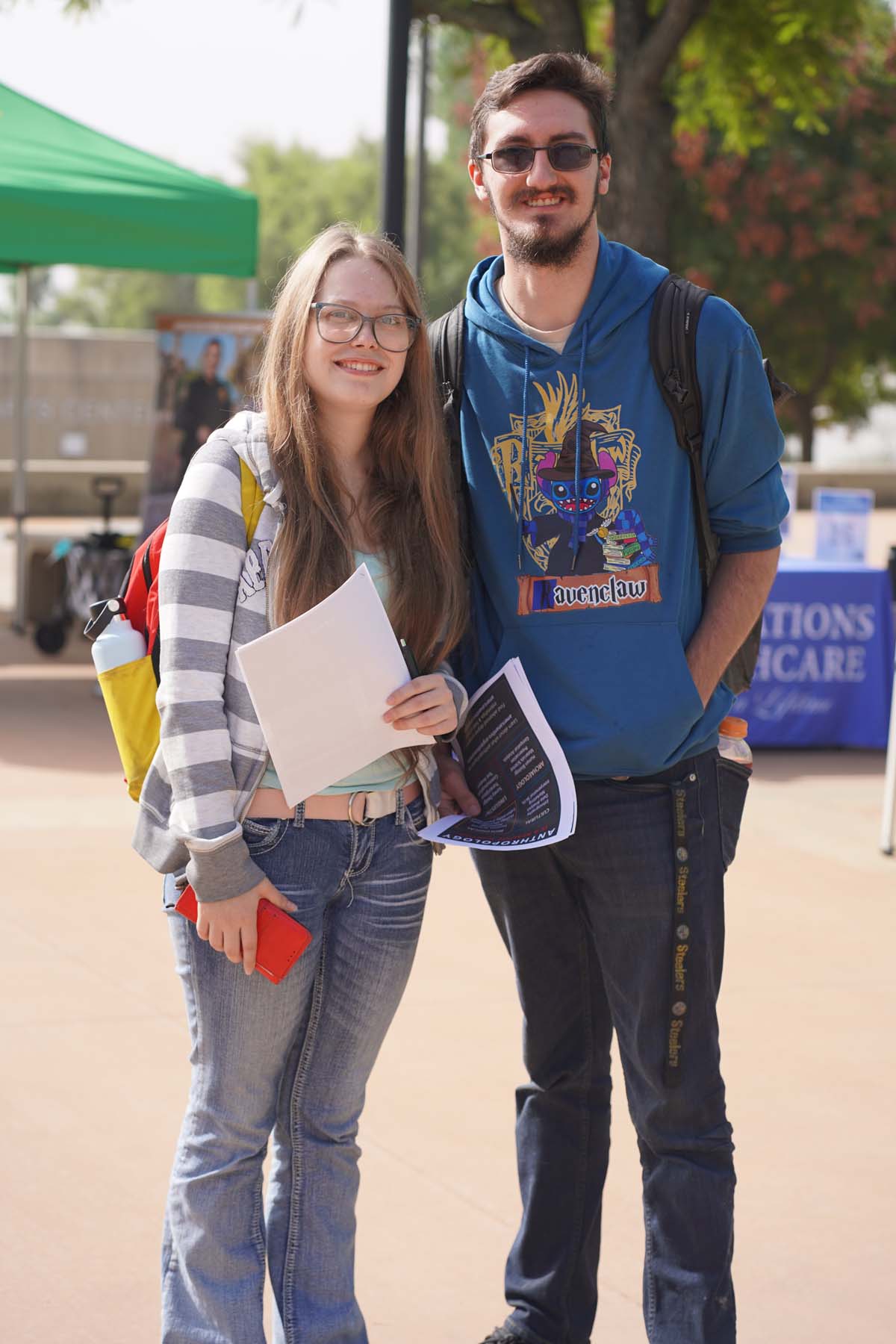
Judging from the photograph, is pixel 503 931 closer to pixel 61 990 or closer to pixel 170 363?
pixel 61 990

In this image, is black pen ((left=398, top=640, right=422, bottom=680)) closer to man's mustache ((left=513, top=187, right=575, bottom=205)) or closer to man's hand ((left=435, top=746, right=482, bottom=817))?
man's hand ((left=435, top=746, right=482, bottom=817))

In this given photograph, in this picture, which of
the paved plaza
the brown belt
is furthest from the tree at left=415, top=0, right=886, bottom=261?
the brown belt

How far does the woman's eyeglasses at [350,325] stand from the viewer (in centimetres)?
260

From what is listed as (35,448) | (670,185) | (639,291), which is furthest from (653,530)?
(35,448)

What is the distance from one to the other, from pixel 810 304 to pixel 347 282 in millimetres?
29490

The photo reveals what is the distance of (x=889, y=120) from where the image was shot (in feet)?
96.2

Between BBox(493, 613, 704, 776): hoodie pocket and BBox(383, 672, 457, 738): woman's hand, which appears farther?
BBox(493, 613, 704, 776): hoodie pocket

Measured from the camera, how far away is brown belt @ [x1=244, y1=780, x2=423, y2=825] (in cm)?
260

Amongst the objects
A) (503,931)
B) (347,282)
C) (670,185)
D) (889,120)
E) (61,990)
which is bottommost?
(61,990)

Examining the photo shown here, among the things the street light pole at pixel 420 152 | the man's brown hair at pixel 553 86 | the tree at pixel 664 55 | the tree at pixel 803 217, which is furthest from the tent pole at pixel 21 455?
the tree at pixel 803 217

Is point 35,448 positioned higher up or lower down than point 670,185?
lower down

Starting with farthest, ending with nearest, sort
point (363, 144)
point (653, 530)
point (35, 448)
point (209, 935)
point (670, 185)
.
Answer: point (363, 144)
point (35, 448)
point (670, 185)
point (653, 530)
point (209, 935)

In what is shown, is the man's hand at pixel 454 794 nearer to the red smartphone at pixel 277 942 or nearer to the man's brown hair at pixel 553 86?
the red smartphone at pixel 277 942

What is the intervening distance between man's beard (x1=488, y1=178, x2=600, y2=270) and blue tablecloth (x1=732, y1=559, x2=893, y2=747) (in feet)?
19.7
